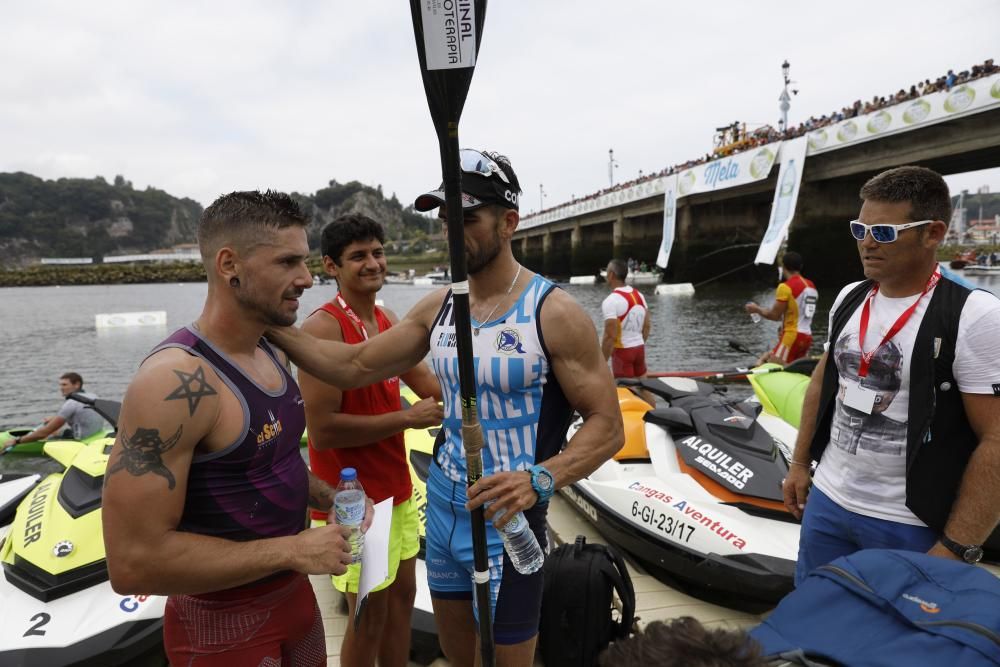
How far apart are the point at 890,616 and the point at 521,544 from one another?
1.03 metres

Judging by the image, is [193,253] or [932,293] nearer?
[932,293]

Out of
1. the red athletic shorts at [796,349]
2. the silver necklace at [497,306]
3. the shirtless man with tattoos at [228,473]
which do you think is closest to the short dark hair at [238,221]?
the shirtless man with tattoos at [228,473]

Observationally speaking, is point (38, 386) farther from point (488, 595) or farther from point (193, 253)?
point (193, 253)

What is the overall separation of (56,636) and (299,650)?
1.85 meters

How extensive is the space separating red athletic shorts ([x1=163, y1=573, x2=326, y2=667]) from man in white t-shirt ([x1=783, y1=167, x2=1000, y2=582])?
7.19 feet

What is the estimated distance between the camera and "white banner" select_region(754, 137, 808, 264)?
13894mm

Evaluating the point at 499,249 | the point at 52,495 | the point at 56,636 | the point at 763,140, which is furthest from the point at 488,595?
the point at 763,140

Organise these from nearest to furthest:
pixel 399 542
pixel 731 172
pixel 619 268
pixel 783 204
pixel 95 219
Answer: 1. pixel 399 542
2. pixel 619 268
3. pixel 783 204
4. pixel 731 172
5. pixel 95 219

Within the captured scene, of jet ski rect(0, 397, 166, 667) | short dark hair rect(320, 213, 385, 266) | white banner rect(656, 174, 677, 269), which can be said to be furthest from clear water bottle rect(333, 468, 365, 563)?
white banner rect(656, 174, 677, 269)

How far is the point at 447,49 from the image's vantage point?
1.52 meters

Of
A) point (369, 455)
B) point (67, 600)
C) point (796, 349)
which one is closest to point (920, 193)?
point (369, 455)

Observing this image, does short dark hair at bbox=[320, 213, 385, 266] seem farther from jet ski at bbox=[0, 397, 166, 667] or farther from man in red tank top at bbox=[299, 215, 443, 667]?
jet ski at bbox=[0, 397, 166, 667]

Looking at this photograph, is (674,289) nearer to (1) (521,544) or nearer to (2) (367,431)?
(2) (367,431)

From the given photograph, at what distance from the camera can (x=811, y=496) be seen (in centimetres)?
252
